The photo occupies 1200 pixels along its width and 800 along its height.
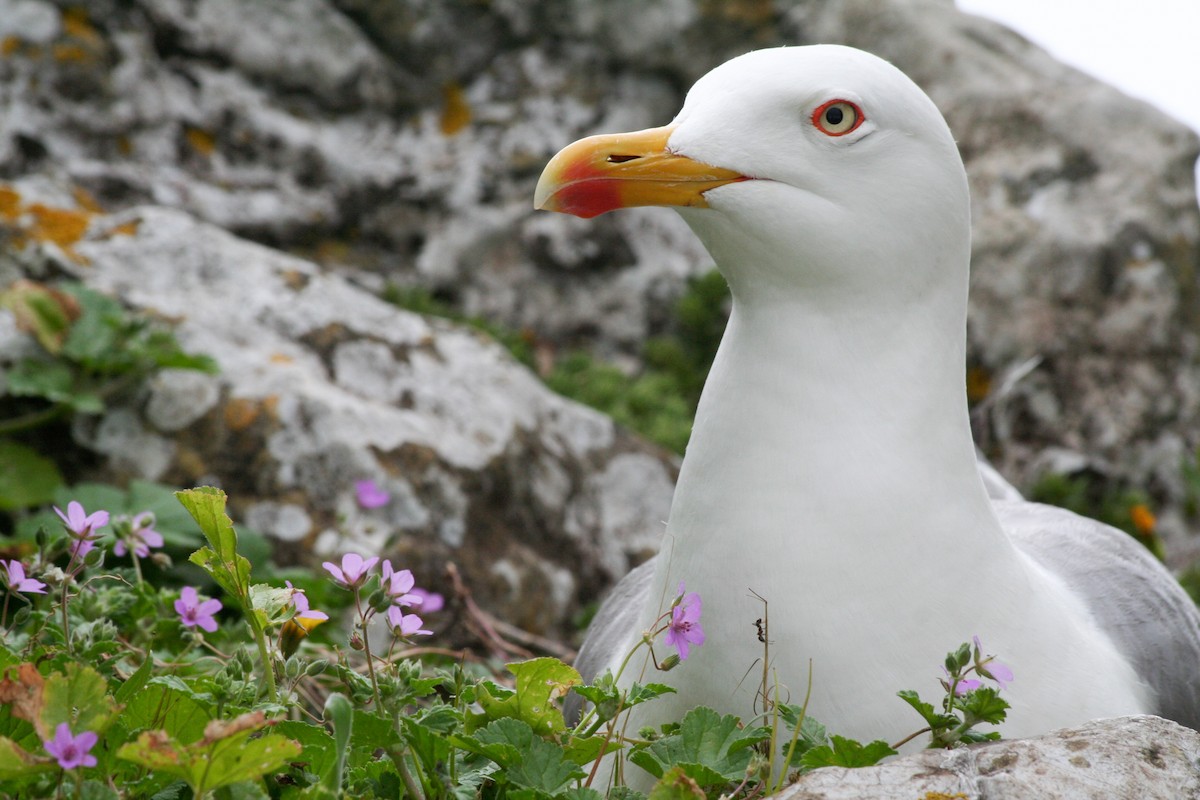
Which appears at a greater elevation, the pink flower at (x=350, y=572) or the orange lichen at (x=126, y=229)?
the orange lichen at (x=126, y=229)

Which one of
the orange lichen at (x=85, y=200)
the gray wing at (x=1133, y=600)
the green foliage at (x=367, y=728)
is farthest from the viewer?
the orange lichen at (x=85, y=200)

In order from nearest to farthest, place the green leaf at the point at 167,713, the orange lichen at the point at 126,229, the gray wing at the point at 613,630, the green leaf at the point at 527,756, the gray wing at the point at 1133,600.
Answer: the green leaf at the point at 527,756
the green leaf at the point at 167,713
the gray wing at the point at 1133,600
the gray wing at the point at 613,630
the orange lichen at the point at 126,229

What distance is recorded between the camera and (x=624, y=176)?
2.07 meters

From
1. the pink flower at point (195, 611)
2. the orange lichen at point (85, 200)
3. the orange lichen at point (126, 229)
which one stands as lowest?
the pink flower at point (195, 611)

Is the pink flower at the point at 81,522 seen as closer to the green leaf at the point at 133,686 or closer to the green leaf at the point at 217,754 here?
the green leaf at the point at 133,686

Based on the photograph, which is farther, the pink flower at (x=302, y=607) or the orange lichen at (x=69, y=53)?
the orange lichen at (x=69, y=53)

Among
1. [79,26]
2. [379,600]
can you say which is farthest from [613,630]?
[79,26]

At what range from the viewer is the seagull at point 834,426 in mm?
1919

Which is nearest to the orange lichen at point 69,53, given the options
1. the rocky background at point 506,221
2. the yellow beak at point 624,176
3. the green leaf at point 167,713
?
the rocky background at point 506,221

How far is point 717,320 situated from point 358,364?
2.06m

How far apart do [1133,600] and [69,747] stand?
75.2 inches

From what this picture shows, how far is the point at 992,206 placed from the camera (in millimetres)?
6035

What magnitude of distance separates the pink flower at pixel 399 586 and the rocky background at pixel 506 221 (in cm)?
227

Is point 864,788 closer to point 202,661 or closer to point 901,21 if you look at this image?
point 202,661
